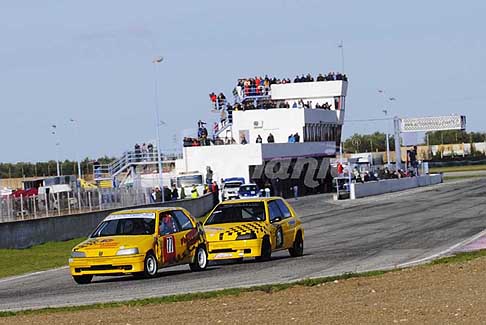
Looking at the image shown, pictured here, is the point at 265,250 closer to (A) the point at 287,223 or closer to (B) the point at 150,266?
(A) the point at 287,223

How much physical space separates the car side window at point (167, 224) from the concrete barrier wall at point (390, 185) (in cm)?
4548

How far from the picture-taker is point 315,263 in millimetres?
22484

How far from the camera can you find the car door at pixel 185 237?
22.0 metres

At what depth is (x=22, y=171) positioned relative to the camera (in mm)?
129125

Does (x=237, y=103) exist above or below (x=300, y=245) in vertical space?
above

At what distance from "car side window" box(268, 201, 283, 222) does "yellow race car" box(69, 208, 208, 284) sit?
2.10 meters

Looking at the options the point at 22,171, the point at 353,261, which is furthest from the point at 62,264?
the point at 22,171

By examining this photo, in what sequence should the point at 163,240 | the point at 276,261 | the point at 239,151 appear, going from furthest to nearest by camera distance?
the point at 239,151 < the point at 276,261 < the point at 163,240

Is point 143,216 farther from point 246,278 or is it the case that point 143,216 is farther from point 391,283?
point 391,283

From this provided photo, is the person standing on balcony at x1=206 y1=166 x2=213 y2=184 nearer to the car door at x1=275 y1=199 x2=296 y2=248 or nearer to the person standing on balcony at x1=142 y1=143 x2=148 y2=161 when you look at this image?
the person standing on balcony at x1=142 y1=143 x2=148 y2=161

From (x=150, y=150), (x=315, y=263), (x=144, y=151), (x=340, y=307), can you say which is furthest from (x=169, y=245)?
(x=150, y=150)

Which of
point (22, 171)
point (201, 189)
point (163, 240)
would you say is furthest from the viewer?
point (22, 171)

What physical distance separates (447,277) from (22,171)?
117 meters

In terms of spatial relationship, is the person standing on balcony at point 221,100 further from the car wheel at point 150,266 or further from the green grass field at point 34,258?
the car wheel at point 150,266
